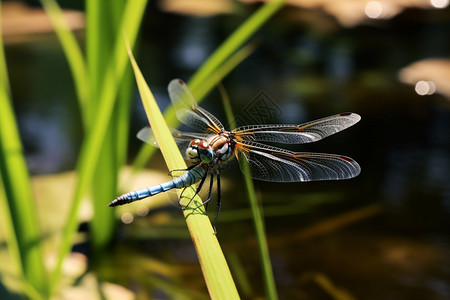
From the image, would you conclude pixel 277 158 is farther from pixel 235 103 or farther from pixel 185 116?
pixel 235 103

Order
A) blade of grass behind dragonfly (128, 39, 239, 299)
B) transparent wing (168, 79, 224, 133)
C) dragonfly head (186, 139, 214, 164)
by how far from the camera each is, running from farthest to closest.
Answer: transparent wing (168, 79, 224, 133) → dragonfly head (186, 139, 214, 164) → blade of grass behind dragonfly (128, 39, 239, 299)

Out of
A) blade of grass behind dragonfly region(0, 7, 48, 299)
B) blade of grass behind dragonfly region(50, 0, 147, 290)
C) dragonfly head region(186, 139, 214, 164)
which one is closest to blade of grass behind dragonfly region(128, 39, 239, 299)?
dragonfly head region(186, 139, 214, 164)

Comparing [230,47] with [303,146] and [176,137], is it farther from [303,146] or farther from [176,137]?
[303,146]

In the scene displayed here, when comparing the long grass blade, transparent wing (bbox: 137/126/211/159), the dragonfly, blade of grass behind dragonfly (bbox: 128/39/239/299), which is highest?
the long grass blade

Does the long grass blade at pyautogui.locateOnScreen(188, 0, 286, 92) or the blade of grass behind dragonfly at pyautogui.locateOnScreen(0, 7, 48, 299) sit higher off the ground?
the long grass blade at pyautogui.locateOnScreen(188, 0, 286, 92)

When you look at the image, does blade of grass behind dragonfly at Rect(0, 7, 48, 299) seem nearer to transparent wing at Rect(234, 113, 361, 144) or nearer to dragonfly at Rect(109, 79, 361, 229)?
dragonfly at Rect(109, 79, 361, 229)

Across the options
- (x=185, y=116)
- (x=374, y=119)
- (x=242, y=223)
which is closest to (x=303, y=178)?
(x=185, y=116)

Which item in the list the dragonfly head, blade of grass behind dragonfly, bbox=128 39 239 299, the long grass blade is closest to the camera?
blade of grass behind dragonfly, bbox=128 39 239 299

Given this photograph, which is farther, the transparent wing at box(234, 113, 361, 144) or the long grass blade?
the long grass blade
